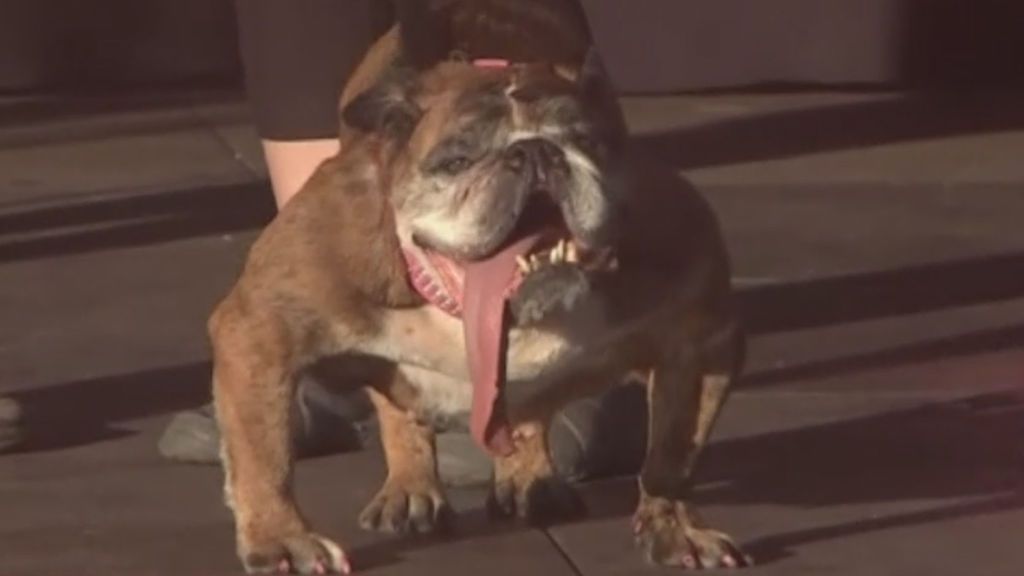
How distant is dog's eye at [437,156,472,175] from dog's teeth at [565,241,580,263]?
0.21 meters

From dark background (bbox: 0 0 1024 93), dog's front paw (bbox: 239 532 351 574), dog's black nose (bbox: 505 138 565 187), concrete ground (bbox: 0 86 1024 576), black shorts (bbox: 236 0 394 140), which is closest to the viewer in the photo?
dog's black nose (bbox: 505 138 565 187)

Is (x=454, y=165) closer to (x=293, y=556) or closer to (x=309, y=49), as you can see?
(x=293, y=556)

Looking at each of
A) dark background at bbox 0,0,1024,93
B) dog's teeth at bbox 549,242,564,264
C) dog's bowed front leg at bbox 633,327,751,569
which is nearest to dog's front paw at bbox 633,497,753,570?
dog's bowed front leg at bbox 633,327,751,569

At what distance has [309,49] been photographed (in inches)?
221

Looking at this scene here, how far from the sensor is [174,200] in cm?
878

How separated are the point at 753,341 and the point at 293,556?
2.17m

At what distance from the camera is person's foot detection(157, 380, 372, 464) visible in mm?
5637

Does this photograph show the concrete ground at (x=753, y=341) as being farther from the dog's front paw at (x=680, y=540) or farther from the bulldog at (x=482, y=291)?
the bulldog at (x=482, y=291)

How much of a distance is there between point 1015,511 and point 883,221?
320 centimetres

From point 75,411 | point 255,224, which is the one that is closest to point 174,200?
point 255,224

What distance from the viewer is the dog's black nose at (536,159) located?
443cm

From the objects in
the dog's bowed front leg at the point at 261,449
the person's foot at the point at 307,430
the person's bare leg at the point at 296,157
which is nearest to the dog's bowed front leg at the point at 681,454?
the dog's bowed front leg at the point at 261,449

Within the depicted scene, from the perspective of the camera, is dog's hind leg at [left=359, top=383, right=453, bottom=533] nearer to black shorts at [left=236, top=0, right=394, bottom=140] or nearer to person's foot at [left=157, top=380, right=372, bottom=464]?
person's foot at [left=157, top=380, right=372, bottom=464]

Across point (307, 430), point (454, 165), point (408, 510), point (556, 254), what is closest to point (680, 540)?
Result: point (408, 510)
